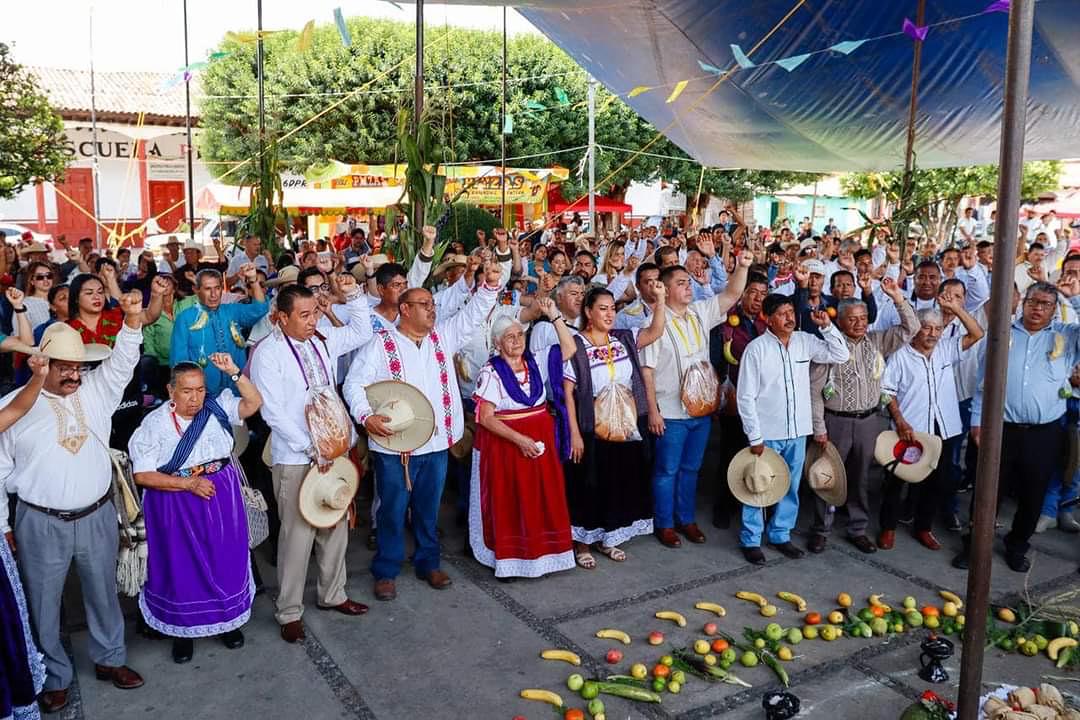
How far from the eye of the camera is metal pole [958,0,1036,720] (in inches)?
101

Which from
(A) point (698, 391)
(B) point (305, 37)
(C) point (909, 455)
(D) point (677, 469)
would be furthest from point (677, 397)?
(B) point (305, 37)

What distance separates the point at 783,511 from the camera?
546cm

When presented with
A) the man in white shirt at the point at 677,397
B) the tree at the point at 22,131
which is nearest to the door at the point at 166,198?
the tree at the point at 22,131

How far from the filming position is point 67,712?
12.0ft

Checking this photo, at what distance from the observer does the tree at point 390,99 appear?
22.8 metres

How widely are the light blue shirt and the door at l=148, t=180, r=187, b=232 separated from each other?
88.9 ft

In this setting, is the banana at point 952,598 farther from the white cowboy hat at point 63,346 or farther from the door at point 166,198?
the door at point 166,198

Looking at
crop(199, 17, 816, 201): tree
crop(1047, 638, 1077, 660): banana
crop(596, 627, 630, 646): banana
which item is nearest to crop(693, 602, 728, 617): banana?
crop(596, 627, 630, 646): banana

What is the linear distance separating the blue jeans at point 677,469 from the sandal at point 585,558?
0.59 metres

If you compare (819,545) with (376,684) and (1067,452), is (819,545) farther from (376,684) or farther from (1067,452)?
(376,684)

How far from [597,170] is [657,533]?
19.6 m

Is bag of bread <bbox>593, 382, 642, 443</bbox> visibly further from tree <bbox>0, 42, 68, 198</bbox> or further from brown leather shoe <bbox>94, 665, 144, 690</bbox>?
tree <bbox>0, 42, 68, 198</bbox>

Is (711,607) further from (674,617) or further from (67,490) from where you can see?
(67,490)

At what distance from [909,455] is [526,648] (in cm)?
277
